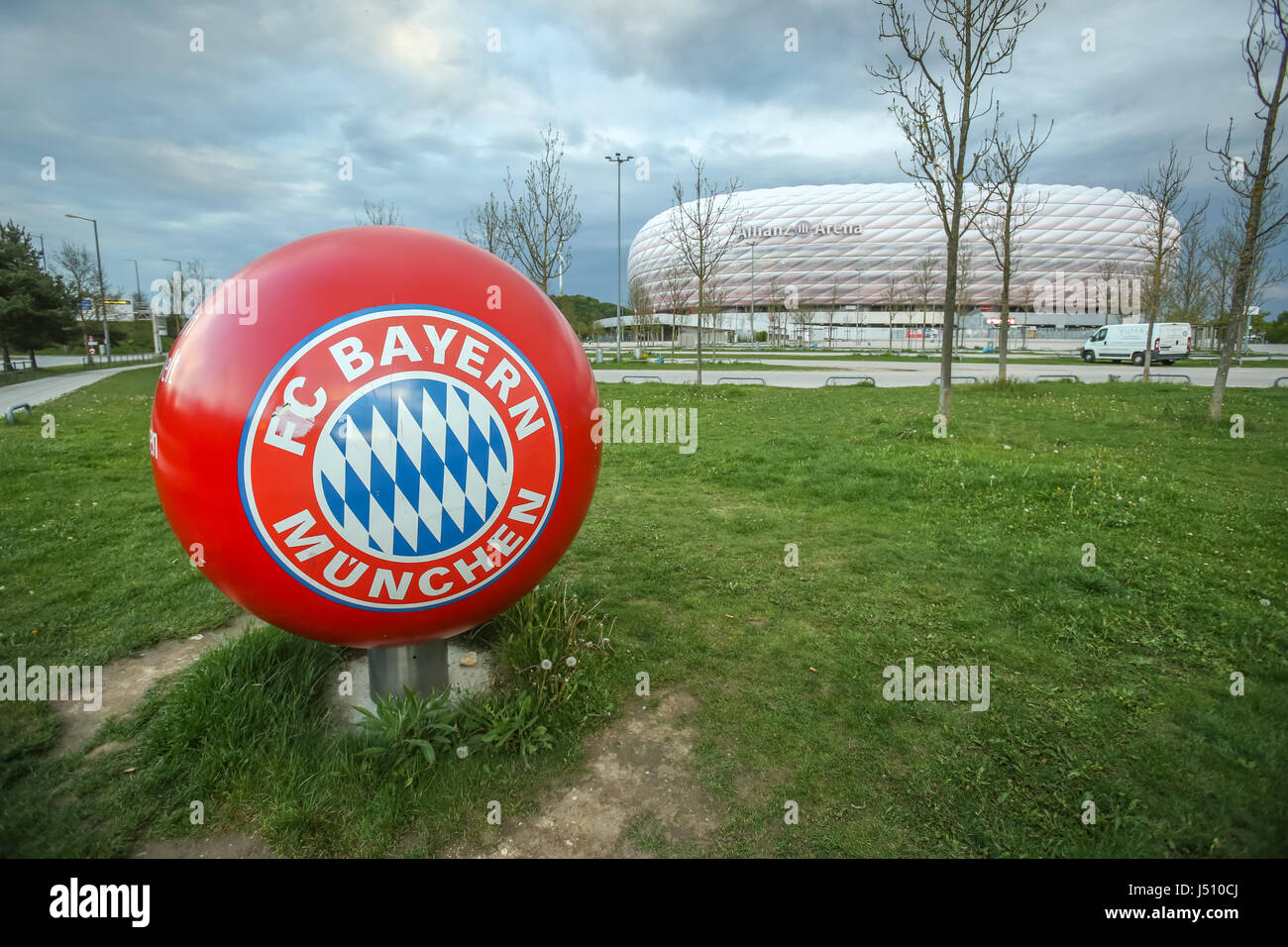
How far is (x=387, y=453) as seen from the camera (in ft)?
9.09

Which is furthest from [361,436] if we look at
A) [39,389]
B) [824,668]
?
[39,389]

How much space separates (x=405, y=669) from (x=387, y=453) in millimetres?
1503

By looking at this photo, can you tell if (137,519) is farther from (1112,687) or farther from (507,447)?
(1112,687)

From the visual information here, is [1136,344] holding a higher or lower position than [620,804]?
higher

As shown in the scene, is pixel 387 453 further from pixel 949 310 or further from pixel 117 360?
pixel 117 360

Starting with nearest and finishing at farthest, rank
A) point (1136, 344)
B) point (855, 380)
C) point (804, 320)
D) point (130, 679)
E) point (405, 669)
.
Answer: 1. point (405, 669)
2. point (130, 679)
3. point (855, 380)
4. point (1136, 344)
5. point (804, 320)

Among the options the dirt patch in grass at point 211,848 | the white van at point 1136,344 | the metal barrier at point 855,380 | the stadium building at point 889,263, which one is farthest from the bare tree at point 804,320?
the dirt patch in grass at point 211,848

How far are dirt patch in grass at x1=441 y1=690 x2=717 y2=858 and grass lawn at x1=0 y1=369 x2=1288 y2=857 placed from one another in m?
0.09

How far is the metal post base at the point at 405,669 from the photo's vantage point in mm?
3695

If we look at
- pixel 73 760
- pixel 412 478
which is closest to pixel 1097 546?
pixel 412 478

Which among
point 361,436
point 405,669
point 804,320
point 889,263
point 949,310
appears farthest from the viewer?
point 889,263

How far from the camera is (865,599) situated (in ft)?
17.8

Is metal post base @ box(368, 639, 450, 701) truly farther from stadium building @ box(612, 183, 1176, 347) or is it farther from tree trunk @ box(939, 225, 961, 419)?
stadium building @ box(612, 183, 1176, 347)
